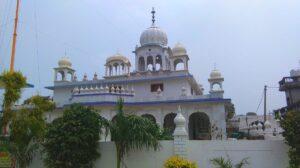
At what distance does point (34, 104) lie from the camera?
18.6 m

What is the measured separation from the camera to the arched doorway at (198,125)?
3150cm

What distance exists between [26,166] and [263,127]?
12.9 m

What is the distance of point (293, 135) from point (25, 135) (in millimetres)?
12621

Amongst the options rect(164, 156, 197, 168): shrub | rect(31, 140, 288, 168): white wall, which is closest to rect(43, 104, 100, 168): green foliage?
rect(31, 140, 288, 168): white wall

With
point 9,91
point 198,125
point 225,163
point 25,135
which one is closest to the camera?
point 225,163

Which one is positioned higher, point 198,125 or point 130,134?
point 198,125

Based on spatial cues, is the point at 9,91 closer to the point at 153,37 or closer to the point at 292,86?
the point at 153,37

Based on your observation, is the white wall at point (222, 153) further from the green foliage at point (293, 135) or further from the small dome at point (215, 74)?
the small dome at point (215, 74)

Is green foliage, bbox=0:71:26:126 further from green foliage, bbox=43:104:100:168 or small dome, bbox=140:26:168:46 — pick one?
small dome, bbox=140:26:168:46

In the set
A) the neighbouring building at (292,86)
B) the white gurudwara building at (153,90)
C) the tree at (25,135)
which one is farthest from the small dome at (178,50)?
the tree at (25,135)

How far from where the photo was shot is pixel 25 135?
17188 mm

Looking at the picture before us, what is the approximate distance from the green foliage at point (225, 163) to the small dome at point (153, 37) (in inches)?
872

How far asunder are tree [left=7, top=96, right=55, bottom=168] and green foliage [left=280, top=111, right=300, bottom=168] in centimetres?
1167

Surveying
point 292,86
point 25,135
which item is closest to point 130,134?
point 25,135
